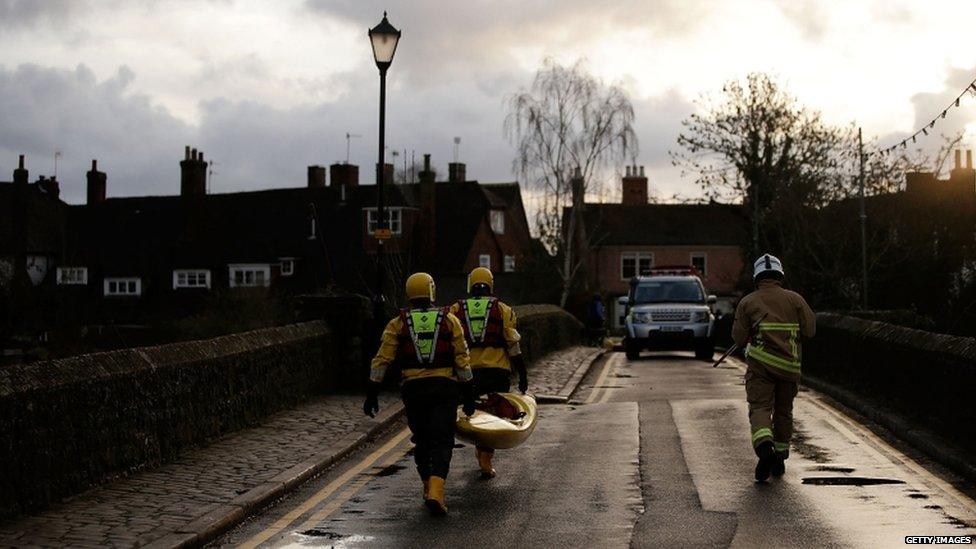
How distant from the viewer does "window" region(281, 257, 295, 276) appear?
230 ft

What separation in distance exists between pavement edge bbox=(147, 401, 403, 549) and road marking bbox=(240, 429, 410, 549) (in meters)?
0.24

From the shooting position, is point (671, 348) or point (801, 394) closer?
point (801, 394)

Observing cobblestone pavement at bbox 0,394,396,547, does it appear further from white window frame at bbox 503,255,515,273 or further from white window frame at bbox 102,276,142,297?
white window frame at bbox 503,255,515,273

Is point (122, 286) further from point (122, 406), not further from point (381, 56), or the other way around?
point (122, 406)

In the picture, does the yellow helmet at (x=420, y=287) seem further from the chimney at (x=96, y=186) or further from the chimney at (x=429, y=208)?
the chimney at (x=96, y=186)

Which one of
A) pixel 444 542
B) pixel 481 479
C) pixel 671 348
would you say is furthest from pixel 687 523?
pixel 671 348

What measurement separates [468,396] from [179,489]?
2522mm

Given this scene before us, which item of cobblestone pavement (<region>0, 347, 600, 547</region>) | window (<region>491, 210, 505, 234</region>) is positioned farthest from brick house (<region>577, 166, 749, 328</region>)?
cobblestone pavement (<region>0, 347, 600, 547</region>)

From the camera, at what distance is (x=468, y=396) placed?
11.0 meters

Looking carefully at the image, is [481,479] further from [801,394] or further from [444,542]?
[801,394]

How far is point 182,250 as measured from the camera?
238 feet

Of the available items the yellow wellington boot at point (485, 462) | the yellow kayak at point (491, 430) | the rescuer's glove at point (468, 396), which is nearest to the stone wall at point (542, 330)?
the yellow kayak at point (491, 430)

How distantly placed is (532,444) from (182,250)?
60028mm

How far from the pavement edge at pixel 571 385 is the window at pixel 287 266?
38706 millimetres
